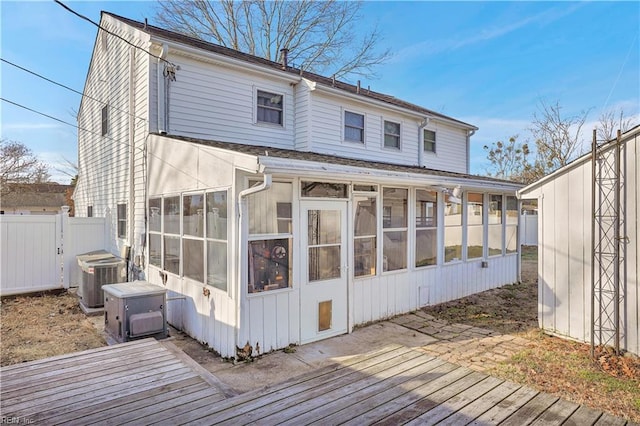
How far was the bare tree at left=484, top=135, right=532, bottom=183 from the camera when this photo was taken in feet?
71.5

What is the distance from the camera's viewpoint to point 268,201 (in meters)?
4.99

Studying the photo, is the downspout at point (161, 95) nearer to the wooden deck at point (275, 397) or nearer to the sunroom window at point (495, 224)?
the wooden deck at point (275, 397)

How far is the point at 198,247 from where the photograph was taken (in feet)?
18.4

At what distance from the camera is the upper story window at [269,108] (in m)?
8.44

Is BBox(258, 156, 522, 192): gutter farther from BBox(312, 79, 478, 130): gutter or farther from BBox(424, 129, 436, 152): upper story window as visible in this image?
BBox(424, 129, 436, 152): upper story window

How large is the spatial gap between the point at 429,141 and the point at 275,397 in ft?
33.7

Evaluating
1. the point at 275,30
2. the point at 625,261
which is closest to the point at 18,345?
the point at 625,261

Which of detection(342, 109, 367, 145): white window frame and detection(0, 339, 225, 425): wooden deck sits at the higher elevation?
detection(342, 109, 367, 145): white window frame

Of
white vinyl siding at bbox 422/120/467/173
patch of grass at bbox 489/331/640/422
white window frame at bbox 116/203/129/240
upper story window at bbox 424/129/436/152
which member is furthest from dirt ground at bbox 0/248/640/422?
upper story window at bbox 424/129/436/152

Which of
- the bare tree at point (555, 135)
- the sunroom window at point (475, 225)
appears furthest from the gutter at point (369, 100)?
the bare tree at point (555, 135)

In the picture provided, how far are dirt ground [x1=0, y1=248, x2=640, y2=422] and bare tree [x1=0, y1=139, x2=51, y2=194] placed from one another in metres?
15.2

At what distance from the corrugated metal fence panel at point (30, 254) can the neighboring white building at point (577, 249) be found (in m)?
10.4

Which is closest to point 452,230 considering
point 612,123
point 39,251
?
point 39,251

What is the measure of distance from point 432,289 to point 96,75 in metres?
11.2
